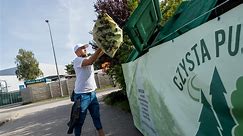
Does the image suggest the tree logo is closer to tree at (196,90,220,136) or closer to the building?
tree at (196,90,220,136)

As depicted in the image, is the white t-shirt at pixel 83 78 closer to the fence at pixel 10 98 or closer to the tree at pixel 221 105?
the tree at pixel 221 105

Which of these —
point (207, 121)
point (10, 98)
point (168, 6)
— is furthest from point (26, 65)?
point (207, 121)

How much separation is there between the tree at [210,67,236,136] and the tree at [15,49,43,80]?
5458 cm

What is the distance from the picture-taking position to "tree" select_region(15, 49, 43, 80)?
5503 centimetres

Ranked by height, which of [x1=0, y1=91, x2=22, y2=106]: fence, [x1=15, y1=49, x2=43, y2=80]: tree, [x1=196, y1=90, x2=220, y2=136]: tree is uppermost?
[x1=15, y1=49, x2=43, y2=80]: tree

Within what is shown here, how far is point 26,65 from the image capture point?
55906mm

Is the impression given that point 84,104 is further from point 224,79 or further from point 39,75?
point 39,75

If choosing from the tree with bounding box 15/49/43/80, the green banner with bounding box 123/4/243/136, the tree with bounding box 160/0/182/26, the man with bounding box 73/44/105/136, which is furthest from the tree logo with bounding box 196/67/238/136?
the tree with bounding box 15/49/43/80

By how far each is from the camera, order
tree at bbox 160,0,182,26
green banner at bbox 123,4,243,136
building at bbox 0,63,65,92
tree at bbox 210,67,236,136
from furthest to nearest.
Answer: building at bbox 0,63,65,92 → tree at bbox 160,0,182,26 → tree at bbox 210,67,236,136 → green banner at bbox 123,4,243,136

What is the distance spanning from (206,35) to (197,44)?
0.53ft

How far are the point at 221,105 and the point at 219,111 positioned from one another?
0.06 meters

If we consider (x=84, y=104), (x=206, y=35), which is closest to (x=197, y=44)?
(x=206, y=35)

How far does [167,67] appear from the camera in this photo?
3381mm

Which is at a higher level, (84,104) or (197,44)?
(197,44)
